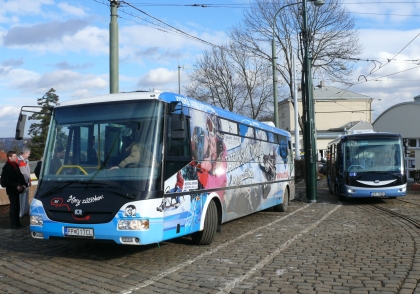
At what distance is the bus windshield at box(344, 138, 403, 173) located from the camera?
19797 millimetres

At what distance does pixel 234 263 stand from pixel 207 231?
5.34 feet

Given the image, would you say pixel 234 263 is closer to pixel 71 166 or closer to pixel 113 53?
pixel 71 166

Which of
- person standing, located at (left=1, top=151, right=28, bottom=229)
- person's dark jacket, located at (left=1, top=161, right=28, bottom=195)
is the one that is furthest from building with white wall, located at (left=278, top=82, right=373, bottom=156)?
person's dark jacket, located at (left=1, top=161, right=28, bottom=195)

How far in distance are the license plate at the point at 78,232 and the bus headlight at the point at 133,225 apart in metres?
0.52

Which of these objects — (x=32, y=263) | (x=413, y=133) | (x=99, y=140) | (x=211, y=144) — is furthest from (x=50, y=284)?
(x=413, y=133)

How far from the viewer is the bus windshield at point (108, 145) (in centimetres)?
829

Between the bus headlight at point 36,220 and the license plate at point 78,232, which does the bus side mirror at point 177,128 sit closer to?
the license plate at point 78,232

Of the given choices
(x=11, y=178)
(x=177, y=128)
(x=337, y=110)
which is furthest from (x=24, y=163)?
(x=337, y=110)

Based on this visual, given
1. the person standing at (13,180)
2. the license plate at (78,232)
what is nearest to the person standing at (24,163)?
the person standing at (13,180)

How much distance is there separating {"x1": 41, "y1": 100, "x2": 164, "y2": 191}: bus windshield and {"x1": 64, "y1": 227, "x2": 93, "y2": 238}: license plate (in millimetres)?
762

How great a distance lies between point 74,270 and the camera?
26.3 ft

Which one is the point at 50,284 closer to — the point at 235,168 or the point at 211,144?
the point at 211,144

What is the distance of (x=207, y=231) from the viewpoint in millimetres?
9984

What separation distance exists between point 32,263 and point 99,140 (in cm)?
225
